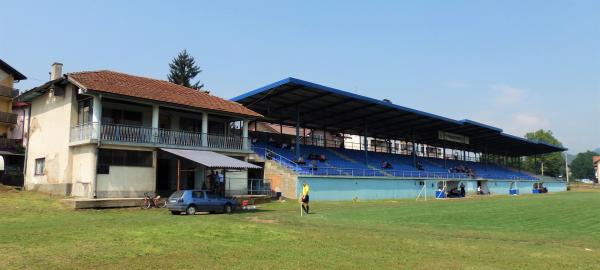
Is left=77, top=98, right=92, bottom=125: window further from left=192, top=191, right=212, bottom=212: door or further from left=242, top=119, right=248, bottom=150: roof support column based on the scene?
left=242, top=119, right=248, bottom=150: roof support column

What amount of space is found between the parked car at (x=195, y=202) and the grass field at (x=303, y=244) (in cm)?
356

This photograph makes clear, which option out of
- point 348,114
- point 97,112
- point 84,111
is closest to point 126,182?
point 97,112

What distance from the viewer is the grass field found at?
985 centimetres

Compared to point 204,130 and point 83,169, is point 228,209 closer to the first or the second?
point 204,130

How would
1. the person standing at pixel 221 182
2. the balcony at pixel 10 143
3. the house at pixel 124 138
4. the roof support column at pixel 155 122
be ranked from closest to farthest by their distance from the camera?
1. the house at pixel 124 138
2. the roof support column at pixel 155 122
3. the person standing at pixel 221 182
4. the balcony at pixel 10 143

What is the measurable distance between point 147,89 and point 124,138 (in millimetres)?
4033

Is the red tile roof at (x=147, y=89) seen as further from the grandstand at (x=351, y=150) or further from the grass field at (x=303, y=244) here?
the grass field at (x=303, y=244)

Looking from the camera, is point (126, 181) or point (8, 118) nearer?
point (126, 181)

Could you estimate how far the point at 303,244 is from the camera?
12469 millimetres

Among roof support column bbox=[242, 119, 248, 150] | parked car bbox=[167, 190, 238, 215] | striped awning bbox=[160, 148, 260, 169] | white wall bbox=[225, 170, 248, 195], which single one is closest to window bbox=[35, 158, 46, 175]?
striped awning bbox=[160, 148, 260, 169]

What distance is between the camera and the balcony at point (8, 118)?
146ft

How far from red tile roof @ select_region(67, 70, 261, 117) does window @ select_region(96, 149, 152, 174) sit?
325 centimetres

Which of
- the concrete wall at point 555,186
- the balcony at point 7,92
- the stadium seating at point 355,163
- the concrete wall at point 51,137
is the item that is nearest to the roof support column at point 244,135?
the stadium seating at point 355,163

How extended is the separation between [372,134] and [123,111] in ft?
124
